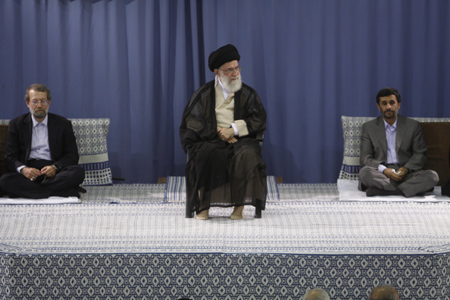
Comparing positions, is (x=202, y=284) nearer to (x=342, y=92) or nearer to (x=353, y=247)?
(x=353, y=247)

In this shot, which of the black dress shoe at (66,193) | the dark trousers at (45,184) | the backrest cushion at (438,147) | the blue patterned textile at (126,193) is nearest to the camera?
the dark trousers at (45,184)

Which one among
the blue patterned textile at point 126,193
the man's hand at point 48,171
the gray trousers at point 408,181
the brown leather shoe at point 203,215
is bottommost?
the blue patterned textile at point 126,193

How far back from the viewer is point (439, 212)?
4.76 metres

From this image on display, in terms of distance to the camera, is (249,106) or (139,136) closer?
(249,106)

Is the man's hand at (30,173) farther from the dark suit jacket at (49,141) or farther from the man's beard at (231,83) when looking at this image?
the man's beard at (231,83)

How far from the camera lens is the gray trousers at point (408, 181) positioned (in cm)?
537

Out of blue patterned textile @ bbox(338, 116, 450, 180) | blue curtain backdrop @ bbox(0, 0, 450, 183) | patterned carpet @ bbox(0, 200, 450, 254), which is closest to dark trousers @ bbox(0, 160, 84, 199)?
patterned carpet @ bbox(0, 200, 450, 254)

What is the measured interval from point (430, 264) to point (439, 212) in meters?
0.93

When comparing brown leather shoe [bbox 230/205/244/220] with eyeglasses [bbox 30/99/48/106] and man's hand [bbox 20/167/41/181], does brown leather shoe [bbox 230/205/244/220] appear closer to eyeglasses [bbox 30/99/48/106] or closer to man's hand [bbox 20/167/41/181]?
man's hand [bbox 20/167/41/181]

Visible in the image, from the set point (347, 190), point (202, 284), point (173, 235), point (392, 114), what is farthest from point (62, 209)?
point (392, 114)

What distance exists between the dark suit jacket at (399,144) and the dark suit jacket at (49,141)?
7.90ft

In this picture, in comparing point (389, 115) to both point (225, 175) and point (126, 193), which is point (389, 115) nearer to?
point (225, 175)

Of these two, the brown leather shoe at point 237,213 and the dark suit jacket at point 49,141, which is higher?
the dark suit jacket at point 49,141

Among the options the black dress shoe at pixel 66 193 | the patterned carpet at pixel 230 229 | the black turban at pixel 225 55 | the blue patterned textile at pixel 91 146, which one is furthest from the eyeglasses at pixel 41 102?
the black turban at pixel 225 55
